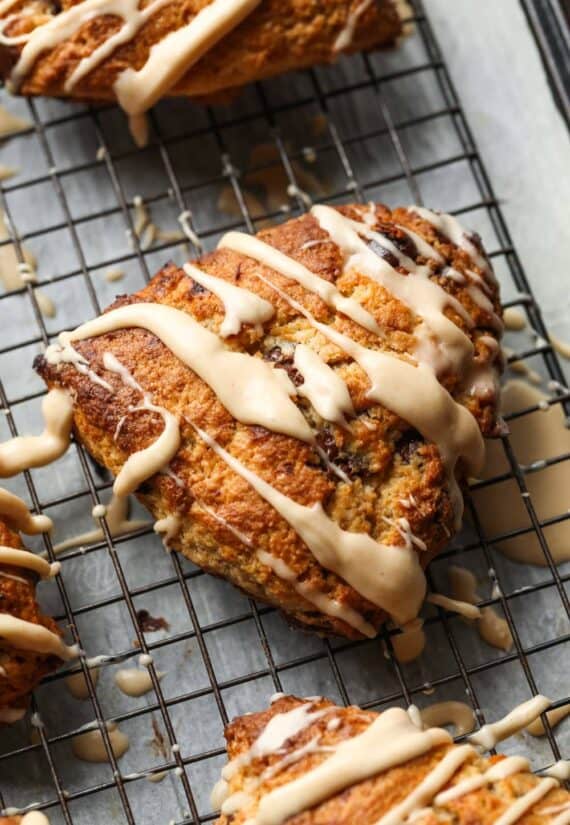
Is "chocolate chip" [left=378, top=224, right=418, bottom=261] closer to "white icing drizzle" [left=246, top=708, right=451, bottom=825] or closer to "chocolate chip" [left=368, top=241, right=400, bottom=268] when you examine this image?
"chocolate chip" [left=368, top=241, right=400, bottom=268]

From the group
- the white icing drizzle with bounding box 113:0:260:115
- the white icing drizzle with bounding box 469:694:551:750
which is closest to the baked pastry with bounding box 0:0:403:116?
the white icing drizzle with bounding box 113:0:260:115

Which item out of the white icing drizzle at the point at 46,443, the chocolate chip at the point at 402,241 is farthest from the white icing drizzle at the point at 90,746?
the chocolate chip at the point at 402,241

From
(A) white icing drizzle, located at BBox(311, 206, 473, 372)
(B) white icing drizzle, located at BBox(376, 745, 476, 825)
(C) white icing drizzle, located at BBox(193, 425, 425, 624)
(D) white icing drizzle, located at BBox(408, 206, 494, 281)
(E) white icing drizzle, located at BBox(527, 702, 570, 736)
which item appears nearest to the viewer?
(B) white icing drizzle, located at BBox(376, 745, 476, 825)

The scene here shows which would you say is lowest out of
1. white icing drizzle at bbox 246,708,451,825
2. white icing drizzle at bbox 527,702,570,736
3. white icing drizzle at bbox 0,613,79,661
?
white icing drizzle at bbox 527,702,570,736

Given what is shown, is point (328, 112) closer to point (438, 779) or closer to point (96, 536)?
point (96, 536)

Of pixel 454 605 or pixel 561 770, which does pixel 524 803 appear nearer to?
pixel 561 770

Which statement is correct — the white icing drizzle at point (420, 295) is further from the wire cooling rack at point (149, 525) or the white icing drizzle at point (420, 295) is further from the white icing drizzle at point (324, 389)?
the wire cooling rack at point (149, 525)

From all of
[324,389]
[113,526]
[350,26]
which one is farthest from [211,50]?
[113,526]
